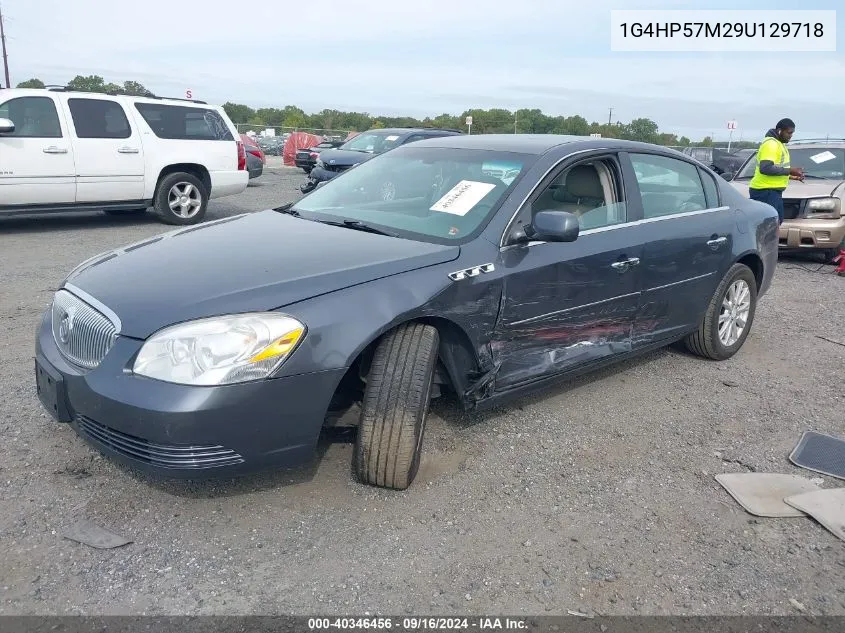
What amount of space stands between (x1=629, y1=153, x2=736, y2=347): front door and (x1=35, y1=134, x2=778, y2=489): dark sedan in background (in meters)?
0.01

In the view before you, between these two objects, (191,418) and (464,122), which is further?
(464,122)

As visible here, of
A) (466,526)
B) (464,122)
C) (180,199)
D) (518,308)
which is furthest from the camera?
(464,122)

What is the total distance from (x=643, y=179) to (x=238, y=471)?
117 inches

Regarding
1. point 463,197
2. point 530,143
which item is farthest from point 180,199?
point 463,197

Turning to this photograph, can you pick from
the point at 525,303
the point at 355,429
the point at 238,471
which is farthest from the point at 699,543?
the point at 238,471

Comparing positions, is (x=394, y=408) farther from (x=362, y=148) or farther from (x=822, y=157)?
(x=362, y=148)

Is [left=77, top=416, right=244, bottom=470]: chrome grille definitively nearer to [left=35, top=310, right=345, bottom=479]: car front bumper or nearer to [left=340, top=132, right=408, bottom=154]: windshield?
[left=35, top=310, right=345, bottom=479]: car front bumper

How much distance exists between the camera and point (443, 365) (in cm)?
341

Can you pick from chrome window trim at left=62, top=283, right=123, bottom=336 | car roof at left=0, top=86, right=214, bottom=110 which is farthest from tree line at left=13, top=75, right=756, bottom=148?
chrome window trim at left=62, top=283, right=123, bottom=336

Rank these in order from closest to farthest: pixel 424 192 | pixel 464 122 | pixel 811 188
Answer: pixel 424 192 → pixel 811 188 → pixel 464 122

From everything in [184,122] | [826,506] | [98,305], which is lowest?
[826,506]

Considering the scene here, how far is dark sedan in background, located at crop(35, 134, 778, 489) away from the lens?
2715 mm

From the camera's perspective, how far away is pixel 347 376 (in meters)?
3.21

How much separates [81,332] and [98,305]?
0.44ft
